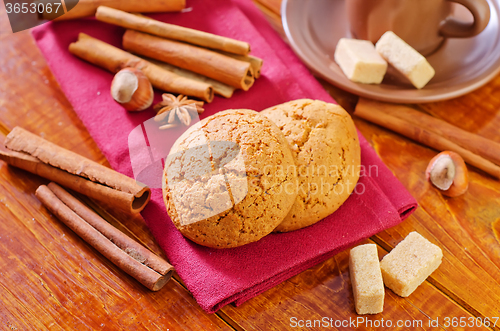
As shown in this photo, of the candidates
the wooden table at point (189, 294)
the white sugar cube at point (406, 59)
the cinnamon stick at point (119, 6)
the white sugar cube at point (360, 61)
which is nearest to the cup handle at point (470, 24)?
the white sugar cube at point (406, 59)

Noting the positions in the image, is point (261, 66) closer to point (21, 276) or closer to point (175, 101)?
point (175, 101)

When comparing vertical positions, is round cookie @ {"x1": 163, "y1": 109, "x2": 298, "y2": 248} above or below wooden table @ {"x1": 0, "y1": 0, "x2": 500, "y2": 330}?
above

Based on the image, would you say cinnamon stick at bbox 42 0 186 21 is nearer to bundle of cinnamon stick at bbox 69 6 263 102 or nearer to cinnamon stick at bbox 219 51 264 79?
bundle of cinnamon stick at bbox 69 6 263 102

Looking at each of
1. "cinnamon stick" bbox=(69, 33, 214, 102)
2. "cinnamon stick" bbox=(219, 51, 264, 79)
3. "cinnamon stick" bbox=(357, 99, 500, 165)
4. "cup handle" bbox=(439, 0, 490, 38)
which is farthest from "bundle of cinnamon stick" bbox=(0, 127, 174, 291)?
"cup handle" bbox=(439, 0, 490, 38)

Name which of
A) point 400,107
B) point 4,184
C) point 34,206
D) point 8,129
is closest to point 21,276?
point 34,206

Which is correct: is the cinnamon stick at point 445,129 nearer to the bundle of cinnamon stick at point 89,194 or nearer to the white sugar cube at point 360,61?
the white sugar cube at point 360,61
